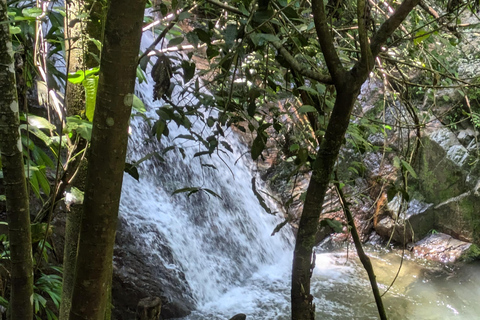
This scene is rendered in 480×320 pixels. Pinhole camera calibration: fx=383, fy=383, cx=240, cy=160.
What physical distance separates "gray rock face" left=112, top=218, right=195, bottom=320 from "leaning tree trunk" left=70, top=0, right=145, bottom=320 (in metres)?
2.76

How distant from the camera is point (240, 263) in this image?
481 cm

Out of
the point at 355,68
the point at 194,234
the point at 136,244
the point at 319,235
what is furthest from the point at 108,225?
the point at 319,235

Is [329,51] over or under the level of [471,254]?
over

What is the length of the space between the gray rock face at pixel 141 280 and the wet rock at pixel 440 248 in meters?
3.66

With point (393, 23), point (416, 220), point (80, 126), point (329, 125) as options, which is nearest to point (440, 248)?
point (416, 220)

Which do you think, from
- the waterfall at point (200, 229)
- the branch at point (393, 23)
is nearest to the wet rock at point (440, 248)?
the waterfall at point (200, 229)

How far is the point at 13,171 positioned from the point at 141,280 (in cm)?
278

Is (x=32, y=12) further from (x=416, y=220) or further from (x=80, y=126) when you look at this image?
(x=416, y=220)

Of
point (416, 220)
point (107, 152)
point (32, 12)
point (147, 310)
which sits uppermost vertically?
point (32, 12)

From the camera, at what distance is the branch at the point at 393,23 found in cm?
113

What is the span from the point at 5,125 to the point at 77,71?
16.8 inches

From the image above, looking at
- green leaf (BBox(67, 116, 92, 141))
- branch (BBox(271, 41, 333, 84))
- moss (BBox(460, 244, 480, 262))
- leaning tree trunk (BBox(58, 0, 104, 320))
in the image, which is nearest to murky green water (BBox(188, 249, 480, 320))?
moss (BBox(460, 244, 480, 262))

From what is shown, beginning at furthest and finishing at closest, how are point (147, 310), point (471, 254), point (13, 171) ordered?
point (471, 254)
point (147, 310)
point (13, 171)

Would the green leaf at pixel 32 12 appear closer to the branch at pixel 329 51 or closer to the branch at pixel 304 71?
the branch at pixel 304 71
